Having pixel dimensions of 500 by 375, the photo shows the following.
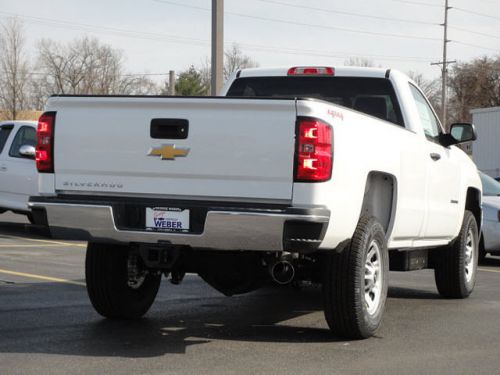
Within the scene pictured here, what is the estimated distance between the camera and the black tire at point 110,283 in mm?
7145

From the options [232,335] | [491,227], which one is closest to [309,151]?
[232,335]

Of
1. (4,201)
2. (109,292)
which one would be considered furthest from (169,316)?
(4,201)

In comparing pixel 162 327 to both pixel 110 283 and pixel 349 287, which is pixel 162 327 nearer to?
pixel 110 283

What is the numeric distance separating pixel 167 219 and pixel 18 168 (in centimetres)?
1021

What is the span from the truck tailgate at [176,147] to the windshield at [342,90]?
227cm

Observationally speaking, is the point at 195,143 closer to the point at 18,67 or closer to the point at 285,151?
the point at 285,151

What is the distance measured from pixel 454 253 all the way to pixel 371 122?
9.96ft

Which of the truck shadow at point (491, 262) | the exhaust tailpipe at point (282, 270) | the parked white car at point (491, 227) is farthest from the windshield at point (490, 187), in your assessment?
the exhaust tailpipe at point (282, 270)

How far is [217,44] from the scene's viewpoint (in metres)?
19.1

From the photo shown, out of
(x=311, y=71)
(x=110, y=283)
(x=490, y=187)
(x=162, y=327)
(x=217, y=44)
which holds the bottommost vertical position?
(x=162, y=327)

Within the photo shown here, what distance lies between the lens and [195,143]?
5.99 metres

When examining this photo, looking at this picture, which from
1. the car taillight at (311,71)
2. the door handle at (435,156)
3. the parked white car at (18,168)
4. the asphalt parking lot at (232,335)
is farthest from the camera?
the parked white car at (18,168)

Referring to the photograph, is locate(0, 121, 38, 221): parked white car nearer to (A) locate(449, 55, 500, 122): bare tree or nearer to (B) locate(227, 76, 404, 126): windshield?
(B) locate(227, 76, 404, 126): windshield

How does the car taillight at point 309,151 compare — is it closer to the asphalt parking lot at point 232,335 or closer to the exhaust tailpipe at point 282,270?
the exhaust tailpipe at point 282,270
